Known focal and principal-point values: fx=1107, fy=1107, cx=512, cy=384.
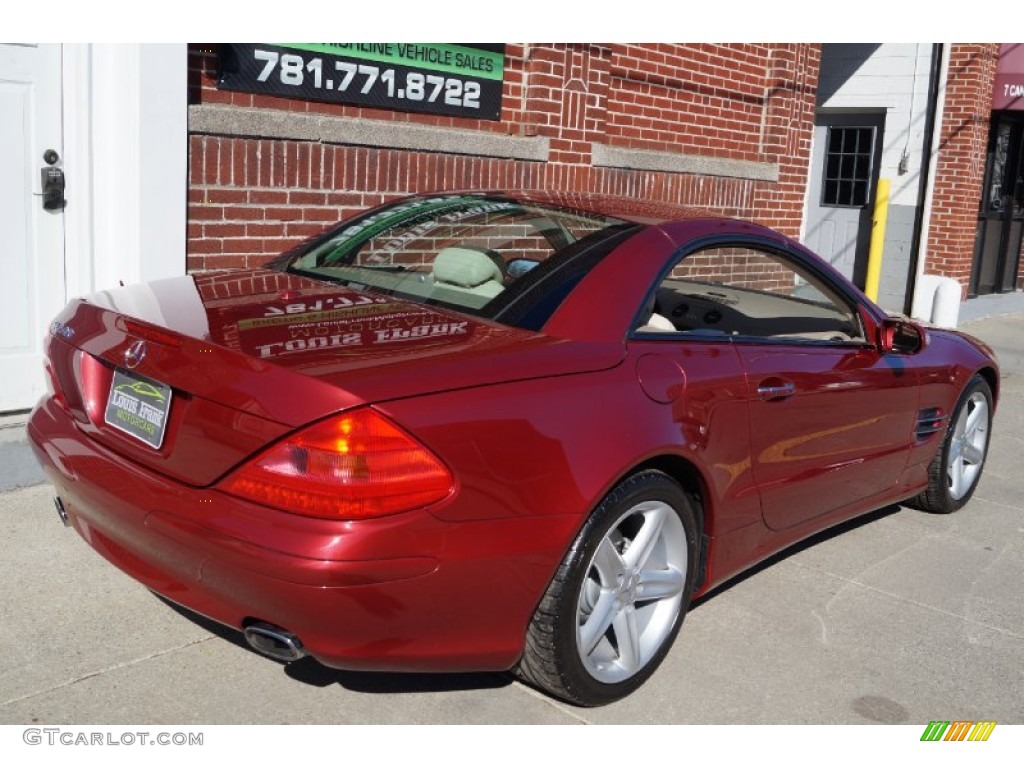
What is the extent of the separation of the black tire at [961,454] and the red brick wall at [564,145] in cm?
332

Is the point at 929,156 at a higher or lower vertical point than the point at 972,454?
higher

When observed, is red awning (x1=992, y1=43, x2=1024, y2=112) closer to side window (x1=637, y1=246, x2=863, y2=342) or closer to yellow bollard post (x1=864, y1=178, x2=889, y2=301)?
yellow bollard post (x1=864, y1=178, x2=889, y2=301)

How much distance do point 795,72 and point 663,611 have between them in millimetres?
7890

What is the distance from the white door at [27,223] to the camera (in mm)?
5219

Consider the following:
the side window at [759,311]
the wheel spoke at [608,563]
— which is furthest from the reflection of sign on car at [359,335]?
the side window at [759,311]

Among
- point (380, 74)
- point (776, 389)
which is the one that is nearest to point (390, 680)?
point (776, 389)

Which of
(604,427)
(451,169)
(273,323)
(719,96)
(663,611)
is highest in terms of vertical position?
(719,96)

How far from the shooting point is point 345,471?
266cm

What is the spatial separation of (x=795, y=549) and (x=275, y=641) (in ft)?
9.38

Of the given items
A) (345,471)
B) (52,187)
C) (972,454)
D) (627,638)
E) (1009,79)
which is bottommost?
(627,638)

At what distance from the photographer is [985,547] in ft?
17.0

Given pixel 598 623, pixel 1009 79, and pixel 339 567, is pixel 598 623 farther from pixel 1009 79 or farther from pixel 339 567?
pixel 1009 79

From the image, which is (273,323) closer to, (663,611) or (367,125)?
(663,611)

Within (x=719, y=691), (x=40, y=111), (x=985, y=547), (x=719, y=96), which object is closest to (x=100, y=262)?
(x=40, y=111)
